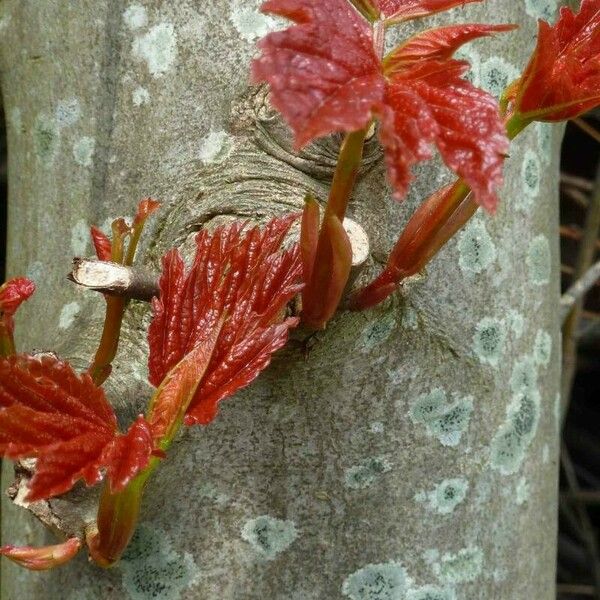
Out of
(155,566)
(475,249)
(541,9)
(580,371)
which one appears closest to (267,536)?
(155,566)

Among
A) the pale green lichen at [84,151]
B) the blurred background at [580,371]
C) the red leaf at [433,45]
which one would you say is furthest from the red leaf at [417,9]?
the blurred background at [580,371]

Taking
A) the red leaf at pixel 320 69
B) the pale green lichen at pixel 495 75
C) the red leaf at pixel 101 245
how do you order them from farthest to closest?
1. the pale green lichen at pixel 495 75
2. the red leaf at pixel 101 245
3. the red leaf at pixel 320 69

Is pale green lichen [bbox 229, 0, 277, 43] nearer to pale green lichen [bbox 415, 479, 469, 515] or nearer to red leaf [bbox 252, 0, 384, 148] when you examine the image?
red leaf [bbox 252, 0, 384, 148]

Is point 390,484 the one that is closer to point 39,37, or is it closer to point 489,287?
point 489,287

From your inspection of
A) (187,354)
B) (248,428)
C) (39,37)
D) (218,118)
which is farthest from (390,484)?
(39,37)

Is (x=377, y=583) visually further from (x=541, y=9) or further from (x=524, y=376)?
(x=541, y=9)

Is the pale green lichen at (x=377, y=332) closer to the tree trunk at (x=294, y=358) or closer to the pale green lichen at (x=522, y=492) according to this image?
the tree trunk at (x=294, y=358)
